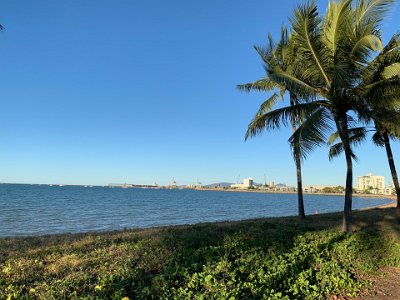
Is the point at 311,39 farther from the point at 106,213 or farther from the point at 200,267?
the point at 106,213

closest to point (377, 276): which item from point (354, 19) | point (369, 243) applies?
point (369, 243)

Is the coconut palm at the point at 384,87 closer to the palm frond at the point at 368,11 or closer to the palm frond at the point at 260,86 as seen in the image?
the palm frond at the point at 368,11

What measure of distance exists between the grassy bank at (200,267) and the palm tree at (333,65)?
2.96 meters

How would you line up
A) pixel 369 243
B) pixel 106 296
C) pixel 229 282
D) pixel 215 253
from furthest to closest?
pixel 369 243, pixel 215 253, pixel 229 282, pixel 106 296

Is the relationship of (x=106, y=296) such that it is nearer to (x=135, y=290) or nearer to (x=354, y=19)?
(x=135, y=290)

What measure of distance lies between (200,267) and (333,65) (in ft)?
23.2

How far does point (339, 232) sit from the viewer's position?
1054 centimetres

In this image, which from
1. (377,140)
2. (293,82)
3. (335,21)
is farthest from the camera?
(377,140)

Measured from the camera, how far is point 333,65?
993 cm

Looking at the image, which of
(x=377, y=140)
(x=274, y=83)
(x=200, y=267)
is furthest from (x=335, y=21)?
(x=377, y=140)

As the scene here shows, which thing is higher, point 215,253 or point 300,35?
point 300,35

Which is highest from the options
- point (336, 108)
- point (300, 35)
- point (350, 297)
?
point (300, 35)

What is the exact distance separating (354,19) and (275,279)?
813 centimetres

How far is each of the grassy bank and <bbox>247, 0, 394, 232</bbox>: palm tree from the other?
2956 millimetres
